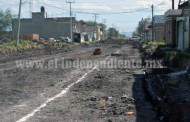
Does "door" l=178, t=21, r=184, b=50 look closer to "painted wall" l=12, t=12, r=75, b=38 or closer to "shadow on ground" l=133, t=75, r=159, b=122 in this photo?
"shadow on ground" l=133, t=75, r=159, b=122

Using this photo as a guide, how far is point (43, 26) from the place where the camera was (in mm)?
108875

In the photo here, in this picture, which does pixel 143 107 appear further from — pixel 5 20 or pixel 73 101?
pixel 5 20

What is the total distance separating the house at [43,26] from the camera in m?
108

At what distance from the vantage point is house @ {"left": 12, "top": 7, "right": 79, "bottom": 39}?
108 metres

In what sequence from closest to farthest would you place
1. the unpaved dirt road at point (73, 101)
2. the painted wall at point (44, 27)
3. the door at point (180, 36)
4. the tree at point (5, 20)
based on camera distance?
the unpaved dirt road at point (73, 101) → the door at point (180, 36) → the painted wall at point (44, 27) → the tree at point (5, 20)

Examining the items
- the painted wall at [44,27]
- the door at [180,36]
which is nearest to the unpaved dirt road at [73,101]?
the door at [180,36]

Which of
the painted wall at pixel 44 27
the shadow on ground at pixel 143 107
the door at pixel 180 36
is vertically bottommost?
the shadow on ground at pixel 143 107

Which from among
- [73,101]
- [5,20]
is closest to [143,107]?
[73,101]

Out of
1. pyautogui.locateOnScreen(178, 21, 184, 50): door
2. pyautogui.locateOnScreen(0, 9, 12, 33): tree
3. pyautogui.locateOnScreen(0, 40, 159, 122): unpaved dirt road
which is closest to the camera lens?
pyautogui.locateOnScreen(0, 40, 159, 122): unpaved dirt road

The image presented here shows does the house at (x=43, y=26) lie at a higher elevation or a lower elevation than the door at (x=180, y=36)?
higher

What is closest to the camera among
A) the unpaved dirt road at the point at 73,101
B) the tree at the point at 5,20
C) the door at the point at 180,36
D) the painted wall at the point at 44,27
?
the unpaved dirt road at the point at 73,101

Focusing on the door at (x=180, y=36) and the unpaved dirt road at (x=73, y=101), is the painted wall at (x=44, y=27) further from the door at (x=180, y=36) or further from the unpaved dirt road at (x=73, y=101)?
the unpaved dirt road at (x=73, y=101)

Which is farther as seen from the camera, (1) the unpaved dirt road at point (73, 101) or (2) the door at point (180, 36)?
(2) the door at point (180, 36)

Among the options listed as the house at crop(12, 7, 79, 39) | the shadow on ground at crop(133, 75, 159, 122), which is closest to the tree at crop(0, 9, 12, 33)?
the house at crop(12, 7, 79, 39)
